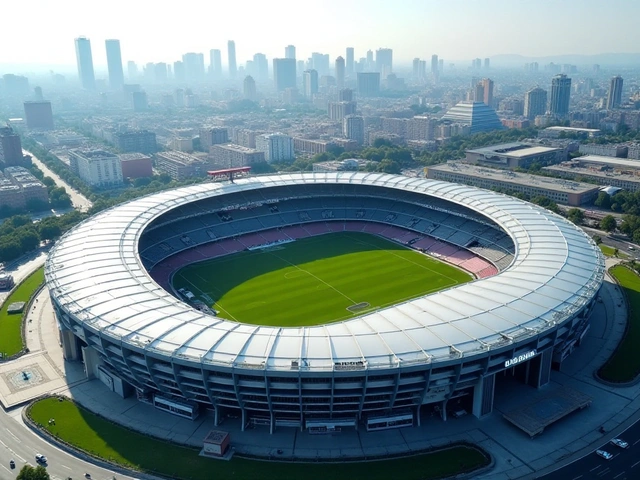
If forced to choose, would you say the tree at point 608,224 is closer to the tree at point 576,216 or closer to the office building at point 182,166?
the tree at point 576,216

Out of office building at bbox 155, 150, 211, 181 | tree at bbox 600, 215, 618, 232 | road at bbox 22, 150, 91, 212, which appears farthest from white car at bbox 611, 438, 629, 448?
office building at bbox 155, 150, 211, 181

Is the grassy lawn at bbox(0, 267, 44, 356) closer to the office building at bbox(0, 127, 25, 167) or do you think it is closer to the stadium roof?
the stadium roof

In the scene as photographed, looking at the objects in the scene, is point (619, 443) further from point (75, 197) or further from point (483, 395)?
point (75, 197)

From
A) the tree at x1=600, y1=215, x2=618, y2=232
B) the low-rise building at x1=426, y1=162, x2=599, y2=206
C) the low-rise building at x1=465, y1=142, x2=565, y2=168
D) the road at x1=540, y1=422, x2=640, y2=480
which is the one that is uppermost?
the low-rise building at x1=465, y1=142, x2=565, y2=168

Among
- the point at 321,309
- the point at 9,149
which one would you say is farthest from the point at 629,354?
the point at 9,149

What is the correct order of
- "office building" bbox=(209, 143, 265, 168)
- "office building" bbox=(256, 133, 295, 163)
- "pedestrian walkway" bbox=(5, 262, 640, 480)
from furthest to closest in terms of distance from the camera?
"office building" bbox=(256, 133, 295, 163)
"office building" bbox=(209, 143, 265, 168)
"pedestrian walkway" bbox=(5, 262, 640, 480)

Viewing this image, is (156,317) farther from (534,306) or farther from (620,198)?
(620,198)
